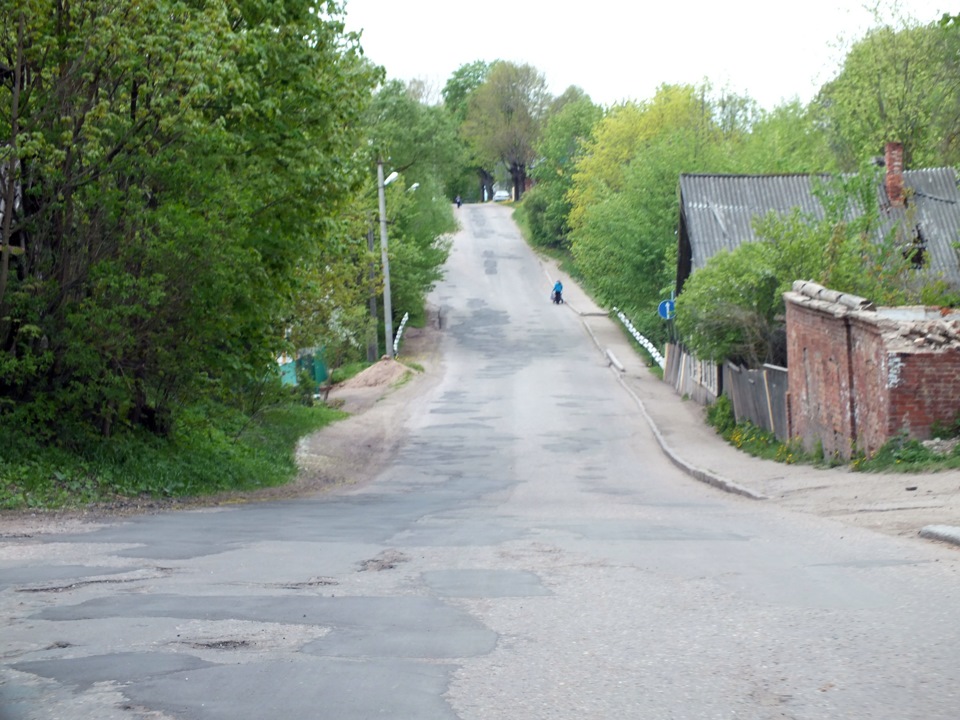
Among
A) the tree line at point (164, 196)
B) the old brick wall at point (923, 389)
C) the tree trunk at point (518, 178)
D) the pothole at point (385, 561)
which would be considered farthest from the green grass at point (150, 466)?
the tree trunk at point (518, 178)

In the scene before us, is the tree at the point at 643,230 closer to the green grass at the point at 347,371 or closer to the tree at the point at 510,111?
the green grass at the point at 347,371

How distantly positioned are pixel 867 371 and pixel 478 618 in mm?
12865

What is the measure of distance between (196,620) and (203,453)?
12547mm

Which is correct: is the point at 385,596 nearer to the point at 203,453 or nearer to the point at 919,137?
the point at 203,453

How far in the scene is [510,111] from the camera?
109 meters

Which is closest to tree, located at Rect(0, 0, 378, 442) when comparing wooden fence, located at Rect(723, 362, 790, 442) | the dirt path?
the dirt path

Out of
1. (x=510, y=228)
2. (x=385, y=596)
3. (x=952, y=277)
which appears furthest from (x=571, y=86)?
(x=385, y=596)

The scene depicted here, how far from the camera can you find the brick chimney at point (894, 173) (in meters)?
36.9

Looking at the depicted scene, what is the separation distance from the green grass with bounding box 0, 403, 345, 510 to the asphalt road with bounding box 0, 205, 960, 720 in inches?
61.9

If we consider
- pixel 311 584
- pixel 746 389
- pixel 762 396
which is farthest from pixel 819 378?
pixel 311 584

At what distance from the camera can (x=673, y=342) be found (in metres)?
40.9

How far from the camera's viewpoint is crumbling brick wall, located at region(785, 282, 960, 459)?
17156 millimetres

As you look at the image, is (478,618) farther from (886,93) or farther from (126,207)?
(886,93)

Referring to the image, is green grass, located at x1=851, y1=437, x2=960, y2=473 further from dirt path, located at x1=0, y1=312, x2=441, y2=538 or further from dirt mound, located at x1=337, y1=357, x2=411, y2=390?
dirt mound, located at x1=337, y1=357, x2=411, y2=390
